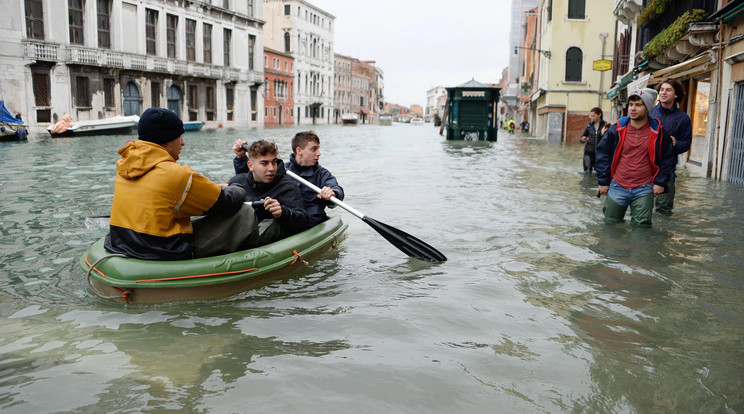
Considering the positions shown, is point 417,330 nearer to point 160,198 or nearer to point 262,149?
point 160,198

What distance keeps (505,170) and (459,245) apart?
9240mm

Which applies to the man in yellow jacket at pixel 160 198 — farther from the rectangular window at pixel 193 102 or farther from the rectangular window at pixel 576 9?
the rectangular window at pixel 193 102

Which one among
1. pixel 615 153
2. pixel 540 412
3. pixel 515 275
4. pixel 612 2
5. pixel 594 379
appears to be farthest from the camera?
pixel 612 2

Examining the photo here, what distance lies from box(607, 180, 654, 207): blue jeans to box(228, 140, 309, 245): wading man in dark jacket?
11.5ft

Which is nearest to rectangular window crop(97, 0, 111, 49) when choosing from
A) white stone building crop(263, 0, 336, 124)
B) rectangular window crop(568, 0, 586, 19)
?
rectangular window crop(568, 0, 586, 19)

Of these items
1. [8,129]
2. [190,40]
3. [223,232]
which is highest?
[190,40]

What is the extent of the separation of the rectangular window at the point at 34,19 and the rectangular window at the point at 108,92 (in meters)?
4.87

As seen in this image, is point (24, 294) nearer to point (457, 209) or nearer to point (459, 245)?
point (459, 245)

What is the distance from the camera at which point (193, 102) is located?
4553 centimetres

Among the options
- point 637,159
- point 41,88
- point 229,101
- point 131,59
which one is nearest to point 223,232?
point 637,159

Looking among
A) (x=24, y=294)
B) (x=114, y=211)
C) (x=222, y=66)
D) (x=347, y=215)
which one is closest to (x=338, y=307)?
(x=114, y=211)

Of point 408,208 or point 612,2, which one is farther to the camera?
point 612,2

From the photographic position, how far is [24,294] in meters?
A: 4.77

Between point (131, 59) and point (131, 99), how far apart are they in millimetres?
2543
